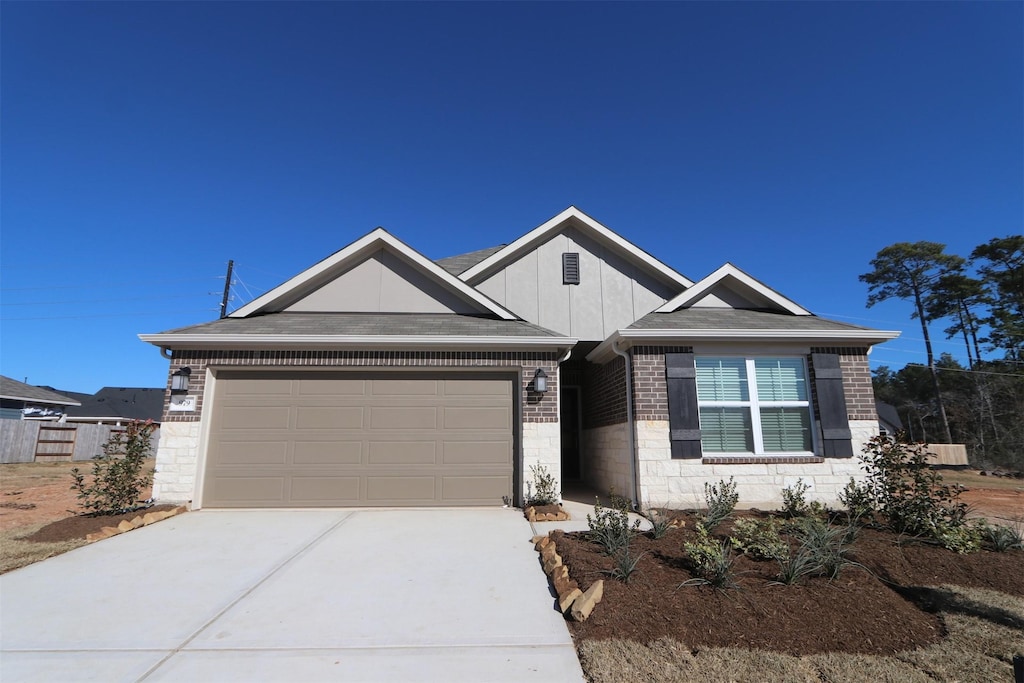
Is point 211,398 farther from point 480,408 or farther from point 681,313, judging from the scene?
point 681,313

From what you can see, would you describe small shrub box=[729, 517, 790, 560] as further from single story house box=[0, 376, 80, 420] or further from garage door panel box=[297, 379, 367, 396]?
single story house box=[0, 376, 80, 420]

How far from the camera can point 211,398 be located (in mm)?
8297

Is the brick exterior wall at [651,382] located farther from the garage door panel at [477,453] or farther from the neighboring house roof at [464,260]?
the neighboring house roof at [464,260]

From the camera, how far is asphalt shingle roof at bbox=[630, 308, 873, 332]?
28.1 feet

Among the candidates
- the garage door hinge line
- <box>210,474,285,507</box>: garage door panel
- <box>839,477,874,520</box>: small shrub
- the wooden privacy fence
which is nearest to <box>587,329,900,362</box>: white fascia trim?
<box>839,477,874,520</box>: small shrub

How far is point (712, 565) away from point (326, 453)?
244 inches

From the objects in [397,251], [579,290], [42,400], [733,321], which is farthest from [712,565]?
[42,400]

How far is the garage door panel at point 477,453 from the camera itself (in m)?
8.30

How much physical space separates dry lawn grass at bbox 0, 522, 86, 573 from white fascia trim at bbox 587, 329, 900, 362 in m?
8.12

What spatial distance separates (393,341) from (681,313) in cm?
576

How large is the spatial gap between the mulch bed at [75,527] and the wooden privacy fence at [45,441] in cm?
1309

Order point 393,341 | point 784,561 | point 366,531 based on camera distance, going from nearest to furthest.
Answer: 1. point 784,561
2. point 366,531
3. point 393,341

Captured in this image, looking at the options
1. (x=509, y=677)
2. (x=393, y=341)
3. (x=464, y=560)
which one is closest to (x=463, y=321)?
(x=393, y=341)

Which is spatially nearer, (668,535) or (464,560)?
(464,560)
